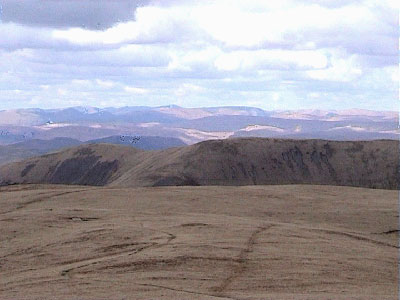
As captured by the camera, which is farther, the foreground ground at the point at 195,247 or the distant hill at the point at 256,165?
the distant hill at the point at 256,165

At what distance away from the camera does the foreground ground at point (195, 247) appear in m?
18.1

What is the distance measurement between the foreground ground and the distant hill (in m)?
41.8

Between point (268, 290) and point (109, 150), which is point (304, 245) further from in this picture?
point (109, 150)

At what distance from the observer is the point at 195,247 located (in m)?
23.7

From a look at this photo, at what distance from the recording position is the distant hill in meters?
88.1

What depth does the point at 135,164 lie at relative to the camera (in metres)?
100

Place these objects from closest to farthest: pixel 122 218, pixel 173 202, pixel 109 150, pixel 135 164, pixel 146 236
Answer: pixel 146 236 < pixel 122 218 < pixel 173 202 < pixel 135 164 < pixel 109 150

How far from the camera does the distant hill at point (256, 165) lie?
8806 centimetres

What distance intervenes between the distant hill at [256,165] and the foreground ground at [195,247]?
137ft

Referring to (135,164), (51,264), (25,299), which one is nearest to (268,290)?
(25,299)

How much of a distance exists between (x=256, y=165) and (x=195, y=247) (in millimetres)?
69496

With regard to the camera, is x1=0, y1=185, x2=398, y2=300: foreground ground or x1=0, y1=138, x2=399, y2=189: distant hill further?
x1=0, y1=138, x2=399, y2=189: distant hill

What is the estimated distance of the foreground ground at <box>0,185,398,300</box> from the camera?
1809cm

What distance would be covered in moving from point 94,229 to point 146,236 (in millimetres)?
3029
